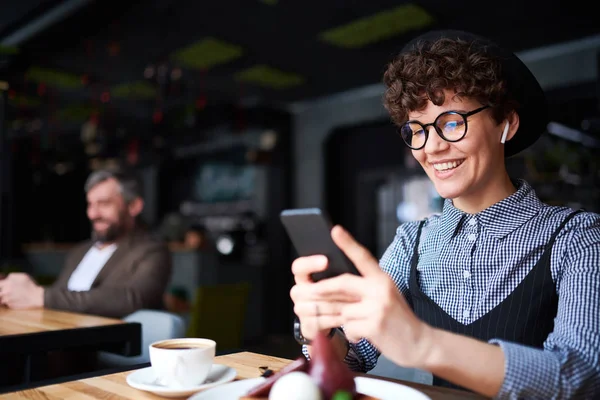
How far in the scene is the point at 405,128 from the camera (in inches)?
54.1

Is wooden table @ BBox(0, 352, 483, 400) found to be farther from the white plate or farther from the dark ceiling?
the dark ceiling

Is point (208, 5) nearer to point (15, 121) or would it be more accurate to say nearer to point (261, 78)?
point (261, 78)

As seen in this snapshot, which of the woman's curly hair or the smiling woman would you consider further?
the woman's curly hair

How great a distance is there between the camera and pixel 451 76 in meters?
1.25

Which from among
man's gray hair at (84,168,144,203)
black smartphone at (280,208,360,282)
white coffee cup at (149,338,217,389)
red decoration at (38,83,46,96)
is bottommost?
white coffee cup at (149,338,217,389)

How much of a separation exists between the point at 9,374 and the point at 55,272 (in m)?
A: 5.99

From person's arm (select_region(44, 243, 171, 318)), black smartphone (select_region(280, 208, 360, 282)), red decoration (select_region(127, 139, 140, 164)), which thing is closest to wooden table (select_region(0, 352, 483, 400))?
black smartphone (select_region(280, 208, 360, 282))

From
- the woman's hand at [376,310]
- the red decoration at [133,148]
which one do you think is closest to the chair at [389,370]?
the woman's hand at [376,310]

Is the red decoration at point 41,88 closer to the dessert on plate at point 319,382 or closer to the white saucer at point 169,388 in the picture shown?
the white saucer at point 169,388

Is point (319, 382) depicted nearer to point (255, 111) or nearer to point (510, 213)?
point (510, 213)

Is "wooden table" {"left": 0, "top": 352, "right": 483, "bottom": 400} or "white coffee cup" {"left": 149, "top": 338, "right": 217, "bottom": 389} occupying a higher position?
"white coffee cup" {"left": 149, "top": 338, "right": 217, "bottom": 389}

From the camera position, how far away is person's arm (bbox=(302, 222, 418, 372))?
1251 mm

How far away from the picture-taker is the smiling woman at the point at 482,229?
111cm

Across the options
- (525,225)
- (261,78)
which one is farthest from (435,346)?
(261,78)
